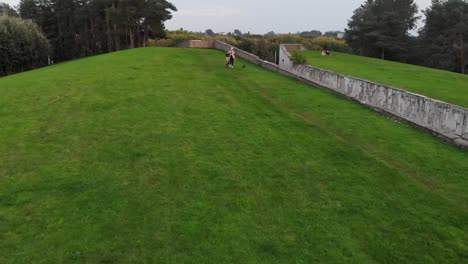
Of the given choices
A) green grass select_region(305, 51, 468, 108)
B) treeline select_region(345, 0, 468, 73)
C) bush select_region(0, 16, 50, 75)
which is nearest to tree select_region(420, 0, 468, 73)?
treeline select_region(345, 0, 468, 73)

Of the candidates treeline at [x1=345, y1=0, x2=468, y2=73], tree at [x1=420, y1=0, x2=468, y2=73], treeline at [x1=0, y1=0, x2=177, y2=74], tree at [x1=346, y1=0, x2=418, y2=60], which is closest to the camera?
tree at [x1=420, y1=0, x2=468, y2=73]

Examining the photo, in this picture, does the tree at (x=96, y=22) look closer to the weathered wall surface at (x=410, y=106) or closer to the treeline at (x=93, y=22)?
the treeline at (x=93, y=22)

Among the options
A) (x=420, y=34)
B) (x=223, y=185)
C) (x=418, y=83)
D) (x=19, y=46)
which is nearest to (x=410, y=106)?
(x=223, y=185)

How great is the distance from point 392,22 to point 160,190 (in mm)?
63747

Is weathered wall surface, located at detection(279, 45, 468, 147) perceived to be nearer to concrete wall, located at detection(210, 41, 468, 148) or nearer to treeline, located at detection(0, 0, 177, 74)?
concrete wall, located at detection(210, 41, 468, 148)

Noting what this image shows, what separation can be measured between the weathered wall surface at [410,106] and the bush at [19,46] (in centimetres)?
3927

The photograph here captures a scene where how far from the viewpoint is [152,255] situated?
24.9 ft

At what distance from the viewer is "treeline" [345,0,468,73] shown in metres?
62.3

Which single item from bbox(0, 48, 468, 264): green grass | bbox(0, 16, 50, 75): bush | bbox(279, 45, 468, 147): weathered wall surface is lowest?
bbox(0, 48, 468, 264): green grass

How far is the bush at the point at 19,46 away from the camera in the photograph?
46594 millimetres

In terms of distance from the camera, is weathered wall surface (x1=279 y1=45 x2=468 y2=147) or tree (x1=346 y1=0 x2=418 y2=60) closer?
weathered wall surface (x1=279 y1=45 x2=468 y2=147)

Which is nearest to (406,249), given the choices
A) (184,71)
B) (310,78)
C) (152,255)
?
(152,255)

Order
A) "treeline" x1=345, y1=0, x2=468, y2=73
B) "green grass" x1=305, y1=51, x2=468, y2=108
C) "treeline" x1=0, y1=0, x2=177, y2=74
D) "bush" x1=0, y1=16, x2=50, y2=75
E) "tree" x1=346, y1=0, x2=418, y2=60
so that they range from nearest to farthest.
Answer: "green grass" x1=305, y1=51, x2=468, y2=108, "bush" x1=0, y1=16, x2=50, y2=75, "treeline" x1=345, y1=0, x2=468, y2=73, "treeline" x1=0, y1=0, x2=177, y2=74, "tree" x1=346, y1=0, x2=418, y2=60

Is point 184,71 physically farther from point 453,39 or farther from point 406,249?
point 453,39
